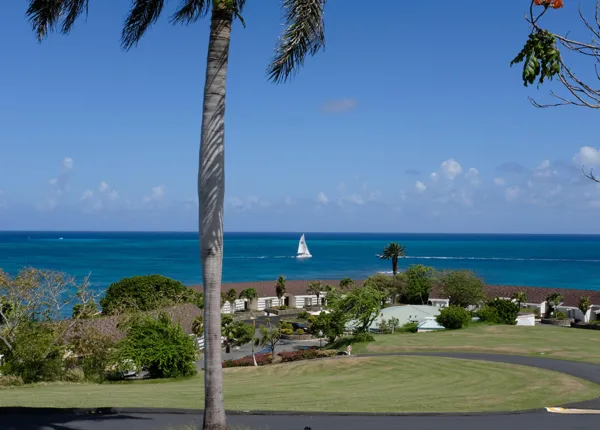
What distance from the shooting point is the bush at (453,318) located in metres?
48.6

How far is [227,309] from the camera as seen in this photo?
69.6 m

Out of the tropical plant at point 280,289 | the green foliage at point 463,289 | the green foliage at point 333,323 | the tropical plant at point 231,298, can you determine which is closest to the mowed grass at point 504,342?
the green foliage at point 333,323

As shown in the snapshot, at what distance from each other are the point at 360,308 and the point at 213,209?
114 feet

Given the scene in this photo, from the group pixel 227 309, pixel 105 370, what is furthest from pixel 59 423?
pixel 227 309

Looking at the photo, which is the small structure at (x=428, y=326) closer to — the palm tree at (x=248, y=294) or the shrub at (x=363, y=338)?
the shrub at (x=363, y=338)

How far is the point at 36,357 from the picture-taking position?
27422 millimetres

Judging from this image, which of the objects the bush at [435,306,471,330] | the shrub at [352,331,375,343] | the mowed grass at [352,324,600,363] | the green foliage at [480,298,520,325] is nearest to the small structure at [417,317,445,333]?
the bush at [435,306,471,330]

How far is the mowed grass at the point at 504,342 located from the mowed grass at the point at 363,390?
6.05m

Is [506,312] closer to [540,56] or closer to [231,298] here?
[231,298]

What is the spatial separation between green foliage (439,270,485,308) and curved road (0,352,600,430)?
156ft

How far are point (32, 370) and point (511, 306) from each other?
128ft

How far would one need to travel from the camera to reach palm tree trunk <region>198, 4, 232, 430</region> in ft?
37.9

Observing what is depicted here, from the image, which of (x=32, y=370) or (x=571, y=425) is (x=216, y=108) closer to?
(x=571, y=425)

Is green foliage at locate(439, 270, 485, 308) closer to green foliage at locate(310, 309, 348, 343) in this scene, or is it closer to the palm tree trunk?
green foliage at locate(310, 309, 348, 343)
